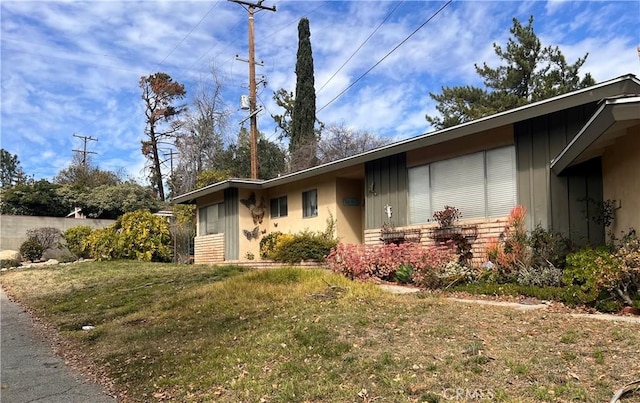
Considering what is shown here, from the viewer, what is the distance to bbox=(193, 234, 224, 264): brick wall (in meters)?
19.9

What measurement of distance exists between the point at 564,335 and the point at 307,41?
26572 millimetres

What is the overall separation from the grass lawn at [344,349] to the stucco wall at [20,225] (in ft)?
76.8

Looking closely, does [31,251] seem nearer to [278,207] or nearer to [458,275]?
[278,207]

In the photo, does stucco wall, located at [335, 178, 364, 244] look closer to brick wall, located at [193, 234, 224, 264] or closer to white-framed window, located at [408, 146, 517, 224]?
white-framed window, located at [408, 146, 517, 224]

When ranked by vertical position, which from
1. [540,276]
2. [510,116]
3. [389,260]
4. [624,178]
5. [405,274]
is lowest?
[405,274]

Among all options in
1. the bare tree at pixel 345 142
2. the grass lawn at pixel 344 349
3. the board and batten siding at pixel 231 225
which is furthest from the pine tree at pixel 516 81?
the grass lawn at pixel 344 349

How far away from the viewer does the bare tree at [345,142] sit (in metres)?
32.0

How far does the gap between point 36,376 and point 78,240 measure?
21.1 m

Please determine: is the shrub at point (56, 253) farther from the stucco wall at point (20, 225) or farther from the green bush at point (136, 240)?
the green bush at point (136, 240)

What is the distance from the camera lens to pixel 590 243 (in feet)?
30.9

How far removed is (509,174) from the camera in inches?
407

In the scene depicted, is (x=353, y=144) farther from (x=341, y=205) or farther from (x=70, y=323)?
(x=70, y=323)

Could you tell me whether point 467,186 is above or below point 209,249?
above

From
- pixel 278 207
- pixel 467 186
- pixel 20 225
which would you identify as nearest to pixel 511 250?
pixel 467 186
